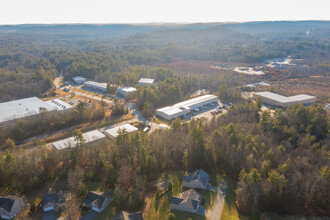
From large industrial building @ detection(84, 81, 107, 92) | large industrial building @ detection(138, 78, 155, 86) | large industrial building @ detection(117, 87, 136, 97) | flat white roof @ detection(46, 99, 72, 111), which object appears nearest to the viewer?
flat white roof @ detection(46, 99, 72, 111)

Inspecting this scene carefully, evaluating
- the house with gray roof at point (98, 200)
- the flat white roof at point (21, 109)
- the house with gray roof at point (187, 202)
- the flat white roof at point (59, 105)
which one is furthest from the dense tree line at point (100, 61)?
the house with gray roof at point (187, 202)

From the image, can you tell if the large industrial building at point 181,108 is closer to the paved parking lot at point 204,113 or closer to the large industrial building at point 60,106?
the paved parking lot at point 204,113

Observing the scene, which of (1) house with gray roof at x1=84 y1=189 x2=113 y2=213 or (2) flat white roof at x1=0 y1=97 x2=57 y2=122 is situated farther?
(2) flat white roof at x1=0 y1=97 x2=57 y2=122

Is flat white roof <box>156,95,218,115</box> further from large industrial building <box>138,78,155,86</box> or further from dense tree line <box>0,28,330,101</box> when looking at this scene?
dense tree line <box>0,28,330,101</box>

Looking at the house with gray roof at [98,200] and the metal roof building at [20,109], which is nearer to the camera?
the house with gray roof at [98,200]

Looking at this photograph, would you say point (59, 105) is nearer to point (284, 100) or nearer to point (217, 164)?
point (217, 164)

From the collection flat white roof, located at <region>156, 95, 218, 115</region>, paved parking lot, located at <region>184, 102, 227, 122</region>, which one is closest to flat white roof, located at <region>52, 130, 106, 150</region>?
flat white roof, located at <region>156, 95, 218, 115</region>

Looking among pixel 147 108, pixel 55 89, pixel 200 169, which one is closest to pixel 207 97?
pixel 147 108
